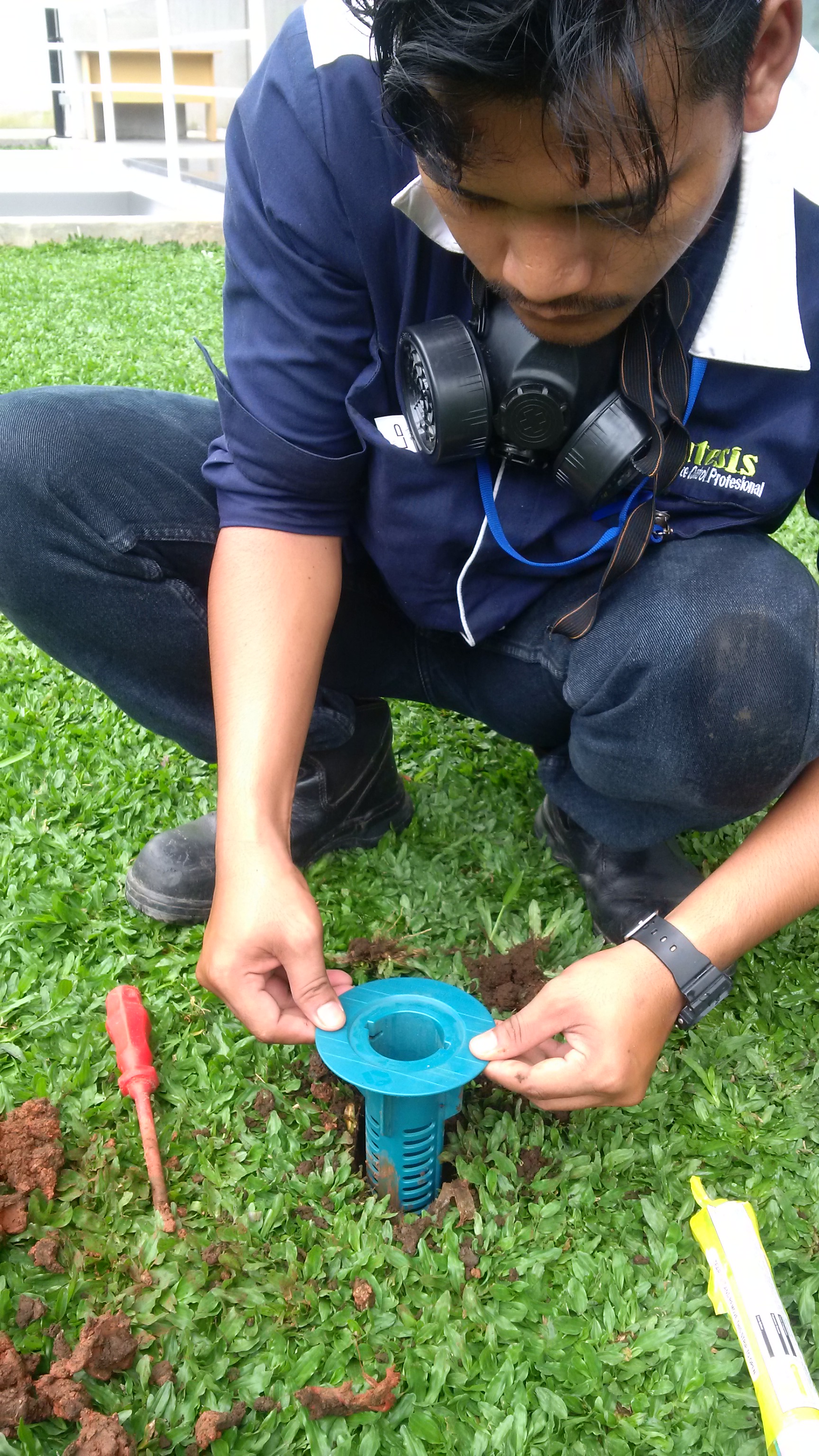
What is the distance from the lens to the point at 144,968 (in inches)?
72.1

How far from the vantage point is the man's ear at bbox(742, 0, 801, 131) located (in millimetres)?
961

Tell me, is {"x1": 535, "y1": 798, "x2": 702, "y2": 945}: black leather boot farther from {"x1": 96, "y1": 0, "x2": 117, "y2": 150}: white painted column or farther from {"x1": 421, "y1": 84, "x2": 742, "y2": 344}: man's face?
{"x1": 96, "y1": 0, "x2": 117, "y2": 150}: white painted column

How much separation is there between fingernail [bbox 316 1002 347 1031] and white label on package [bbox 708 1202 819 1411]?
20.8 inches

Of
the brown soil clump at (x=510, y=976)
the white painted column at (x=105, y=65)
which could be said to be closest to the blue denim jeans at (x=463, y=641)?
the brown soil clump at (x=510, y=976)

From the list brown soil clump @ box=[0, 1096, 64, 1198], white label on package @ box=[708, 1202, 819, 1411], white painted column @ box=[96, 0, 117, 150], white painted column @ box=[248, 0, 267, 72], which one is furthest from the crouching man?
white painted column @ box=[96, 0, 117, 150]

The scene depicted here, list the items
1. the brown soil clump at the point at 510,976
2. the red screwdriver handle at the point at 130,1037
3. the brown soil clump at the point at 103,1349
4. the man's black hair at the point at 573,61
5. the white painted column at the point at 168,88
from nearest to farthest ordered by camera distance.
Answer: the man's black hair at the point at 573,61 → the brown soil clump at the point at 103,1349 → the red screwdriver handle at the point at 130,1037 → the brown soil clump at the point at 510,976 → the white painted column at the point at 168,88

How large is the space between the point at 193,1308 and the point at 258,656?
2.63 ft

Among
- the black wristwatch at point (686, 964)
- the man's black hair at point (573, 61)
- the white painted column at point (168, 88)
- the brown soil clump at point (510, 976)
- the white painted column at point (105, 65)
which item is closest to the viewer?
the man's black hair at point (573, 61)

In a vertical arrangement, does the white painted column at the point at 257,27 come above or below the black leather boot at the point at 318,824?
above

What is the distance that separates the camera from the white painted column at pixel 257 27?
974 centimetres

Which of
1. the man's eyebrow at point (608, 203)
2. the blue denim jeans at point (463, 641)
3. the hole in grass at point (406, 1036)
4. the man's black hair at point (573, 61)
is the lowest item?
the hole in grass at point (406, 1036)

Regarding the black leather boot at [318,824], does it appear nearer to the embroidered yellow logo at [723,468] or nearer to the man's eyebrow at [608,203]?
the embroidered yellow logo at [723,468]

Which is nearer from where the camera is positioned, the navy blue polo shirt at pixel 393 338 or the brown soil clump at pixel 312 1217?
the navy blue polo shirt at pixel 393 338

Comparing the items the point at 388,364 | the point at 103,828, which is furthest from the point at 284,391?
the point at 103,828
